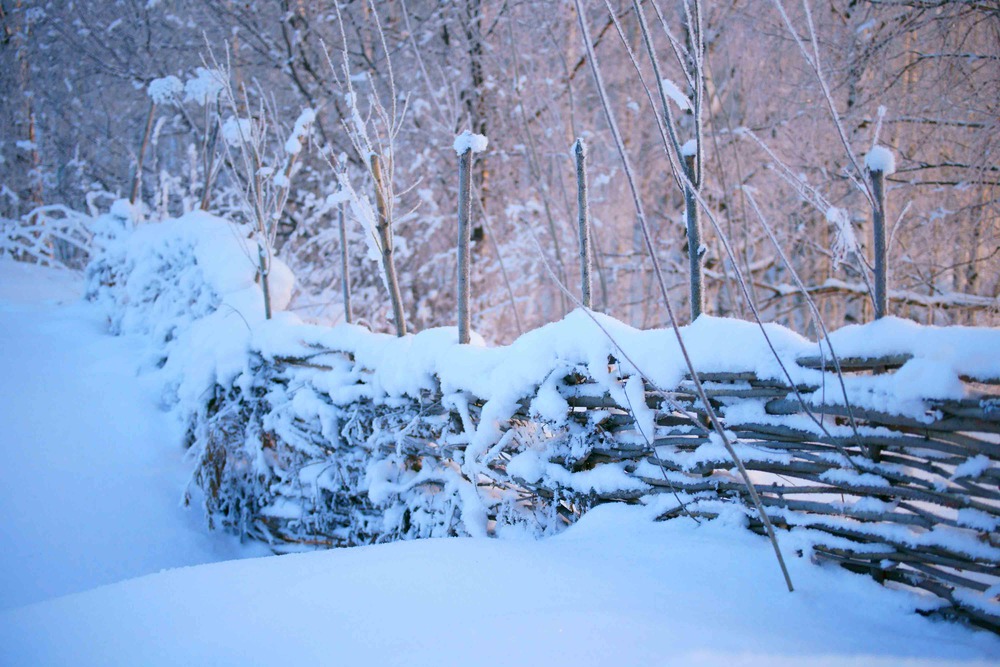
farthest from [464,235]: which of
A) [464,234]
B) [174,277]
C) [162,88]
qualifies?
[162,88]

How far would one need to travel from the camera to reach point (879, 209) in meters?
1.38

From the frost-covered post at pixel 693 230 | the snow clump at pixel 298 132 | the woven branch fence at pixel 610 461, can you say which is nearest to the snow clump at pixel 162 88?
the snow clump at pixel 298 132

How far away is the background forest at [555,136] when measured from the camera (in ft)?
13.4

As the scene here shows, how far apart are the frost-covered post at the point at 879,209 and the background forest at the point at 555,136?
2.70 m

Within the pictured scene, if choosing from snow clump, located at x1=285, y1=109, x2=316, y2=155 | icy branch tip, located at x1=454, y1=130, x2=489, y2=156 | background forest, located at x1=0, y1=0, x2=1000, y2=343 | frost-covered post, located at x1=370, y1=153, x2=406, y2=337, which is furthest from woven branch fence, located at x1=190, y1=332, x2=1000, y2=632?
background forest, located at x1=0, y1=0, x2=1000, y2=343

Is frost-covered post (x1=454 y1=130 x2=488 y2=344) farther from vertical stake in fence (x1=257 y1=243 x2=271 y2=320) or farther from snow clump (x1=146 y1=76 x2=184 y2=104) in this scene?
snow clump (x1=146 y1=76 x2=184 y2=104)

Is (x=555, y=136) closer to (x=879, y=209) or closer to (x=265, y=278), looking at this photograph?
(x=265, y=278)

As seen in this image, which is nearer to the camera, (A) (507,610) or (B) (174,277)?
(A) (507,610)

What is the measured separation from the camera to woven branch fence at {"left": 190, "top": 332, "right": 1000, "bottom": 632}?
126 cm

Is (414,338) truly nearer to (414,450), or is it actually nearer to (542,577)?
(414,450)

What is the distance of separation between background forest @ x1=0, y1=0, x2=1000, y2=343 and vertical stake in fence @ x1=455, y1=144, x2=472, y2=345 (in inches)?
71.9

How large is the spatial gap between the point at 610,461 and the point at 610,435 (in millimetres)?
84

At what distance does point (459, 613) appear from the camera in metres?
1.31

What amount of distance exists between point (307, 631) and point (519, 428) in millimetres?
935
